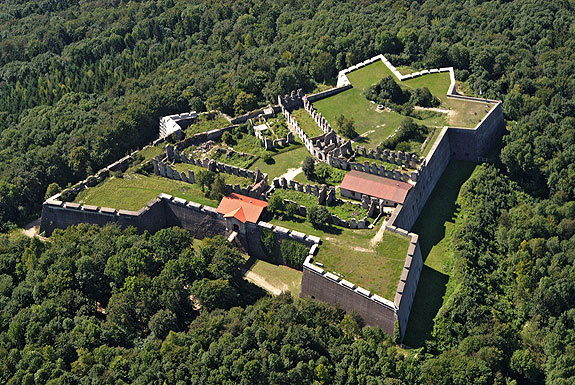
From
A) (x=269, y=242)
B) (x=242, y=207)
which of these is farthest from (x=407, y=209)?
(x=242, y=207)

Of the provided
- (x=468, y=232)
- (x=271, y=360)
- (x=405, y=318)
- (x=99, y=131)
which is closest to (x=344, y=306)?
(x=405, y=318)

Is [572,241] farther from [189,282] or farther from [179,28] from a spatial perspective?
[179,28]

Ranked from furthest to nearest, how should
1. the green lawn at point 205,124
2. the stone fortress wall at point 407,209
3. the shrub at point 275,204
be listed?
the green lawn at point 205,124 → the shrub at point 275,204 → the stone fortress wall at point 407,209

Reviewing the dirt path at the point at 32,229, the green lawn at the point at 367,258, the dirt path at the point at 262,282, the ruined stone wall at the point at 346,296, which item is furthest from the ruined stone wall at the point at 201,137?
the ruined stone wall at the point at 346,296

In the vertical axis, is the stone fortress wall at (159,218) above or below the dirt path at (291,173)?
below

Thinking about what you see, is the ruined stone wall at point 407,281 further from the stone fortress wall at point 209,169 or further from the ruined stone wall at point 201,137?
the ruined stone wall at point 201,137
